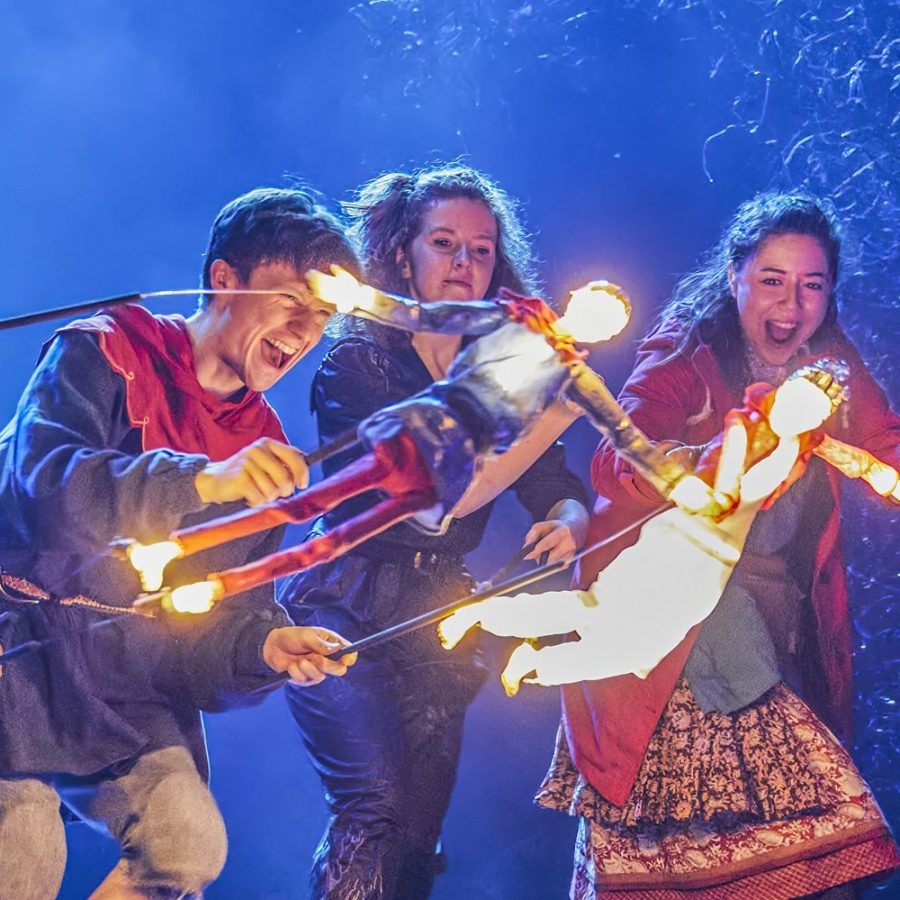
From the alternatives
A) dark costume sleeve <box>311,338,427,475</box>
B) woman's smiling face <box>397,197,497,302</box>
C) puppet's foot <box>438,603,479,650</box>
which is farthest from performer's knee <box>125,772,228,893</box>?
woman's smiling face <box>397,197,497,302</box>

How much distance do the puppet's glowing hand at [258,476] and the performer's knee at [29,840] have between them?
1.91 ft

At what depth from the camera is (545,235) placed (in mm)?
3174

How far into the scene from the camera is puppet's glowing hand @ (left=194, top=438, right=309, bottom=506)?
5.36ft

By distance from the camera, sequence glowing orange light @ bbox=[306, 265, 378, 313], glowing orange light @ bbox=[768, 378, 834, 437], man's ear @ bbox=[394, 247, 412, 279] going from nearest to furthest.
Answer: glowing orange light @ bbox=[306, 265, 378, 313]
glowing orange light @ bbox=[768, 378, 834, 437]
man's ear @ bbox=[394, 247, 412, 279]

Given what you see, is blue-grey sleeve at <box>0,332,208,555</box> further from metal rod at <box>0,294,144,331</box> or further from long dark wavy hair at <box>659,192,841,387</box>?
long dark wavy hair at <box>659,192,841,387</box>

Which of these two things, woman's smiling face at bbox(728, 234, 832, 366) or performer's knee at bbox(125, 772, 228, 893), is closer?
performer's knee at bbox(125, 772, 228, 893)

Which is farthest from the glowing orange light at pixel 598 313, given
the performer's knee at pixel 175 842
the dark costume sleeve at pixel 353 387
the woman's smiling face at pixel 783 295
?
the performer's knee at pixel 175 842

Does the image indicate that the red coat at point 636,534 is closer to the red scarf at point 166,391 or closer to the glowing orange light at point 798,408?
the glowing orange light at point 798,408

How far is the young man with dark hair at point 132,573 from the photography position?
1758 mm

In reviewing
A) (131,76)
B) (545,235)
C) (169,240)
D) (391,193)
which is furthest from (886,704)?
(131,76)

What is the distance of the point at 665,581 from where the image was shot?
2.03m

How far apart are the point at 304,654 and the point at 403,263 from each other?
3.27 ft

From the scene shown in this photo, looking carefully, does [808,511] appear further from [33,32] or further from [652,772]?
[33,32]

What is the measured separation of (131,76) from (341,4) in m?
0.67
